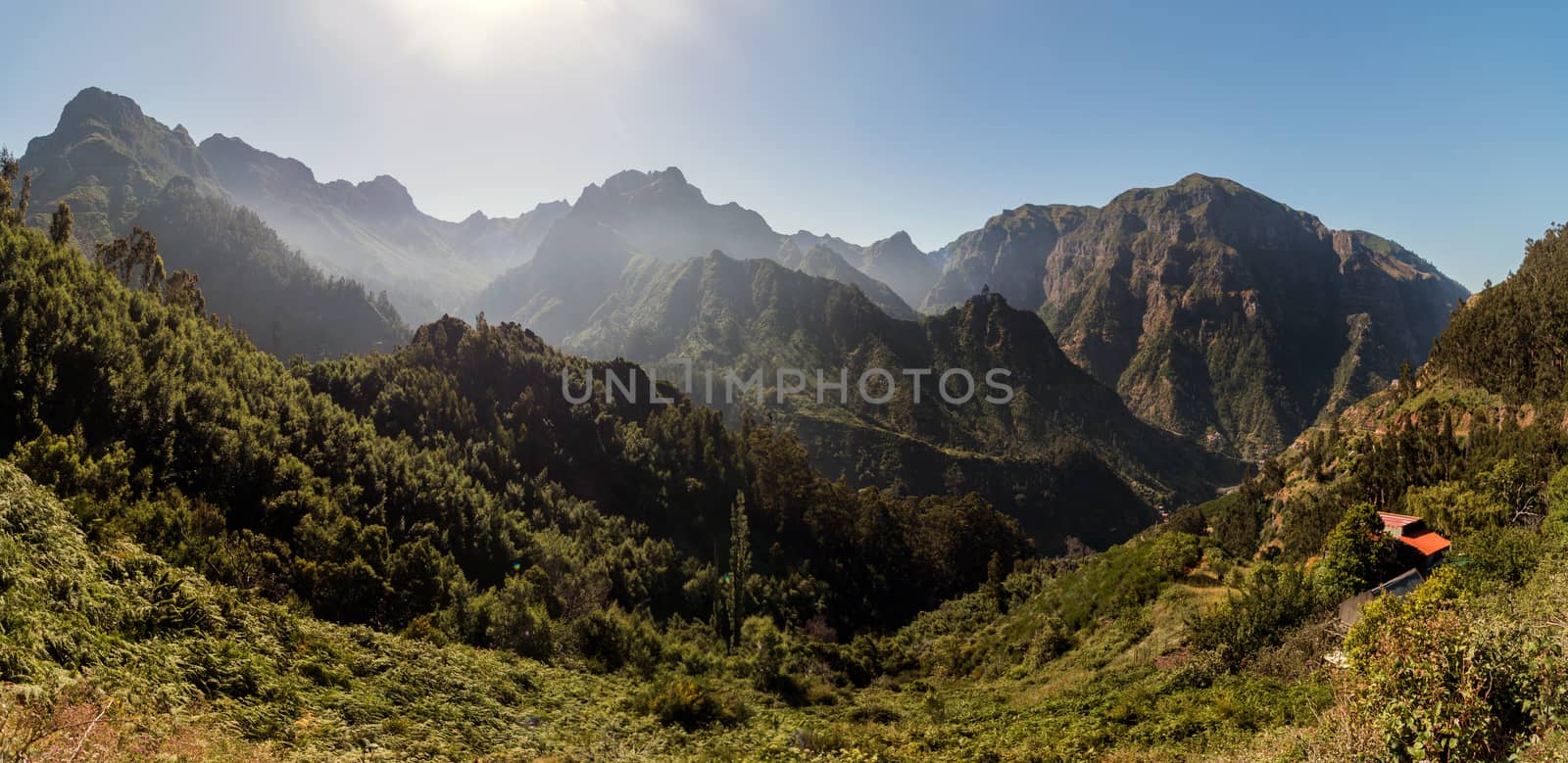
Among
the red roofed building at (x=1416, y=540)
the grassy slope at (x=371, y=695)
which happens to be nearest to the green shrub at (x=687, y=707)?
the grassy slope at (x=371, y=695)

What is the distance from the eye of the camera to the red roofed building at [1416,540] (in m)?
27.5

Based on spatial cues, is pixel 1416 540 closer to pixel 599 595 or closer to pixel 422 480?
pixel 599 595

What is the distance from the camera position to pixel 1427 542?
29.4 meters

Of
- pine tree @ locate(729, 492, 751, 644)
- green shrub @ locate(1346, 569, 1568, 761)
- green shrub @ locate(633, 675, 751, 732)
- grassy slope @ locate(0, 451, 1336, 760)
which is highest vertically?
green shrub @ locate(1346, 569, 1568, 761)

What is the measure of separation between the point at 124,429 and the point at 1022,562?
2656 inches

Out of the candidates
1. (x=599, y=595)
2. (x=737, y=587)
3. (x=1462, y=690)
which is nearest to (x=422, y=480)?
(x=599, y=595)

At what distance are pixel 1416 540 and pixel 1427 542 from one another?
0.59 m

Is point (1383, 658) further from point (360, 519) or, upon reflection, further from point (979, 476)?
point (979, 476)

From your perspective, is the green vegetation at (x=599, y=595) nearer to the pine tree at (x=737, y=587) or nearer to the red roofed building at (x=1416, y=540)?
the pine tree at (x=737, y=587)

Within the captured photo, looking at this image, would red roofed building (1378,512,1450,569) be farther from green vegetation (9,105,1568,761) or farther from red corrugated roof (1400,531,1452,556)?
green vegetation (9,105,1568,761)

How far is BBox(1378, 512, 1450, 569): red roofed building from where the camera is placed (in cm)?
2748

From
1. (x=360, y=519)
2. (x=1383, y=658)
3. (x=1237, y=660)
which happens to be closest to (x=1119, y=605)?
(x=1237, y=660)

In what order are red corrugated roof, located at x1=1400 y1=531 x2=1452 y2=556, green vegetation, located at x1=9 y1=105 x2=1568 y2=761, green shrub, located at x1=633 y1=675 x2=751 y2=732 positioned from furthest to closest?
red corrugated roof, located at x1=1400 y1=531 x2=1452 y2=556 < green shrub, located at x1=633 y1=675 x2=751 y2=732 < green vegetation, located at x1=9 y1=105 x2=1568 y2=761

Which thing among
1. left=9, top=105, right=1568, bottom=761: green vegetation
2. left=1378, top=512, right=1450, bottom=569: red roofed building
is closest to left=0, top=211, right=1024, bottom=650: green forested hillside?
left=9, top=105, right=1568, bottom=761: green vegetation
